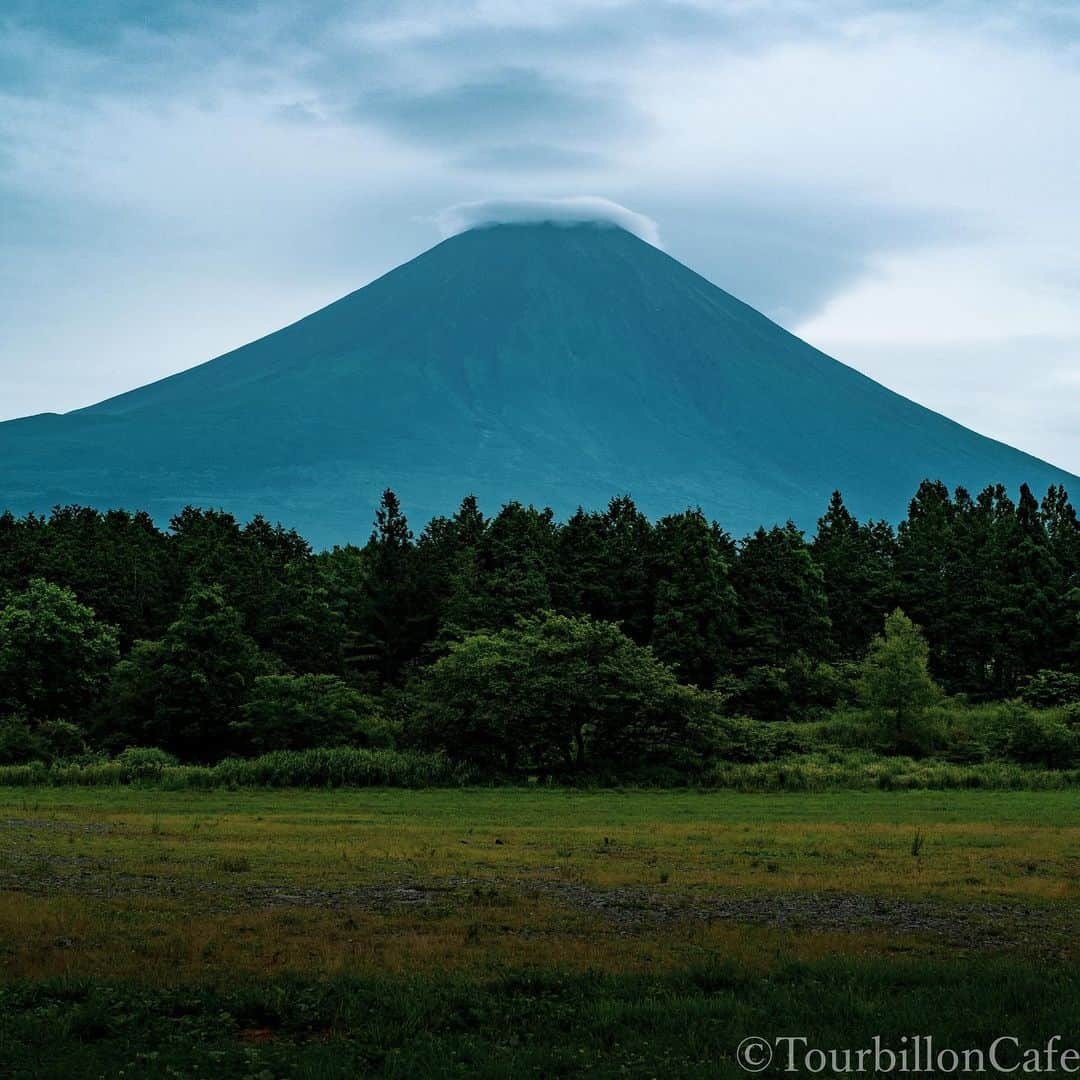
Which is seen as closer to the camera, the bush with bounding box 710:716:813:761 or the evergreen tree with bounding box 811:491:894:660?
the bush with bounding box 710:716:813:761

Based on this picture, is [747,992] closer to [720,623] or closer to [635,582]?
[720,623]

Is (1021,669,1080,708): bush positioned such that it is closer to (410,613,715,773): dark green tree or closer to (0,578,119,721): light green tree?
(410,613,715,773): dark green tree

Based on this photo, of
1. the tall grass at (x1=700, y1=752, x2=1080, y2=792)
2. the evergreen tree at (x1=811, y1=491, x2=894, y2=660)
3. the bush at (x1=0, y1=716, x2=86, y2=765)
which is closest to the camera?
the tall grass at (x1=700, y1=752, x2=1080, y2=792)

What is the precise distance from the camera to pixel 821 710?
6600cm

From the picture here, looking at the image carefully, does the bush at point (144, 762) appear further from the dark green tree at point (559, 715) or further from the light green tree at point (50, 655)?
the dark green tree at point (559, 715)

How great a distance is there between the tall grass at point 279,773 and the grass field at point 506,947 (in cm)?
1646

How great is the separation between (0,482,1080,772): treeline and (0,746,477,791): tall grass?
116 inches

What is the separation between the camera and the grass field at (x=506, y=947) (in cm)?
1080

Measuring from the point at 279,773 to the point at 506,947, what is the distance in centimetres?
3258

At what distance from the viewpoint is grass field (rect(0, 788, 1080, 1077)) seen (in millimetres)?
10805

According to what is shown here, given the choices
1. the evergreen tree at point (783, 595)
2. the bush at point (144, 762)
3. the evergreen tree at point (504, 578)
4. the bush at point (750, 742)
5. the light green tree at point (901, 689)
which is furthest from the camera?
the evergreen tree at point (783, 595)

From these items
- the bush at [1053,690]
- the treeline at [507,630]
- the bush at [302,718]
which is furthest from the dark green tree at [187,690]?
the bush at [1053,690]

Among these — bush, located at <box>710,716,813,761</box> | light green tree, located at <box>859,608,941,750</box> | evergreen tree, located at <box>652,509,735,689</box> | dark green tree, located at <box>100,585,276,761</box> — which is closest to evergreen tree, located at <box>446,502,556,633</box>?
evergreen tree, located at <box>652,509,735,689</box>

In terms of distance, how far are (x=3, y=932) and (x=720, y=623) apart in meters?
54.6
